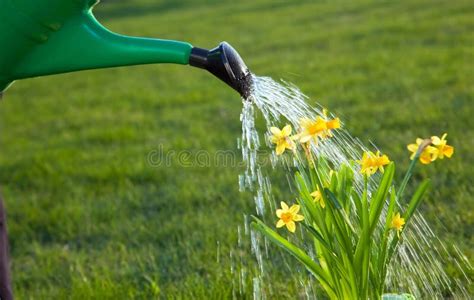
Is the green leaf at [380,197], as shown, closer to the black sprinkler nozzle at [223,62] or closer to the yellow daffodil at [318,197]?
the yellow daffodil at [318,197]

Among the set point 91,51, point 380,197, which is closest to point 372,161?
point 380,197

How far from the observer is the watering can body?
1793mm

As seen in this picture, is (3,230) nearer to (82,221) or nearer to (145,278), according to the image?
(145,278)

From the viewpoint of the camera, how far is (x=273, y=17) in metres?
10.7

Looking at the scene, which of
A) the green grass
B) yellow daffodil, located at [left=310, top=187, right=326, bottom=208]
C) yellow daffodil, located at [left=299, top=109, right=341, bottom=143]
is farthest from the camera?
the green grass

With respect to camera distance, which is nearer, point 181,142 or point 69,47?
point 69,47

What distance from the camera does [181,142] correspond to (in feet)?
15.4

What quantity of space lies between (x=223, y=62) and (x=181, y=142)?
2.90 metres

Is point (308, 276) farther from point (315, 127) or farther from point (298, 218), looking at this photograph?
point (315, 127)

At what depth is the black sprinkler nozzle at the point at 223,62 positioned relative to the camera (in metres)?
1.83

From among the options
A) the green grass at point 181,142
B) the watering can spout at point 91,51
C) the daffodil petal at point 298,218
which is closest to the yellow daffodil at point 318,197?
the daffodil petal at point 298,218

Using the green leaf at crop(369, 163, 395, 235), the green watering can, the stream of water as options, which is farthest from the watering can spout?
the green leaf at crop(369, 163, 395, 235)

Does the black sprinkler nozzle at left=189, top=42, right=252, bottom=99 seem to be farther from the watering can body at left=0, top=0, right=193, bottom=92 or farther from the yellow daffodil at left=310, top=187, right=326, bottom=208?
the yellow daffodil at left=310, top=187, right=326, bottom=208

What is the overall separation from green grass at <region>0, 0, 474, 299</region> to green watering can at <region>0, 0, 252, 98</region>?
977 millimetres
